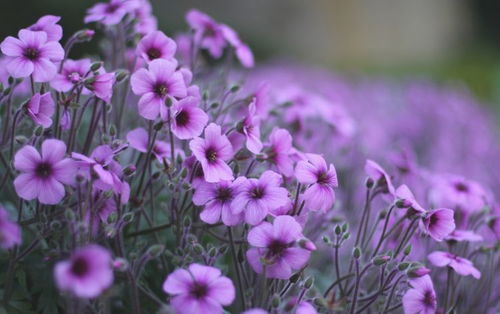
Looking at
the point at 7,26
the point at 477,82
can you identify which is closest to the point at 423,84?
the point at 477,82

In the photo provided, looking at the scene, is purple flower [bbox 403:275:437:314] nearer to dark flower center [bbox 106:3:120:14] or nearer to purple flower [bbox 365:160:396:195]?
purple flower [bbox 365:160:396:195]

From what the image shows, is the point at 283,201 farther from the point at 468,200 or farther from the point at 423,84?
the point at 423,84

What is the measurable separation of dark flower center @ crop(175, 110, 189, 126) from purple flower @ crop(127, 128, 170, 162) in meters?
0.11

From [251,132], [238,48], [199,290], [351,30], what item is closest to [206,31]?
[238,48]

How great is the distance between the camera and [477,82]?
7168 mm

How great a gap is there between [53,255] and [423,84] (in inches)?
158

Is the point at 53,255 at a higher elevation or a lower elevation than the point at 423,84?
higher

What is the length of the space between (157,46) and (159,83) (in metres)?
0.17

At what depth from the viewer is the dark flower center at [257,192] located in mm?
1349

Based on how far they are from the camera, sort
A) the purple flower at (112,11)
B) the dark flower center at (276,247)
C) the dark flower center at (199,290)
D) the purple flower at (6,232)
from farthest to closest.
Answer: the purple flower at (112,11) < the dark flower center at (276,247) < the dark flower center at (199,290) < the purple flower at (6,232)

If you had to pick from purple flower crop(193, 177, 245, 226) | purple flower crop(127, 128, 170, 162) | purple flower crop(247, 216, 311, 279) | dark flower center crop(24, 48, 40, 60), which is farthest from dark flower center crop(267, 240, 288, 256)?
dark flower center crop(24, 48, 40, 60)

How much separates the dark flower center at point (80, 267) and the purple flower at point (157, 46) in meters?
0.67

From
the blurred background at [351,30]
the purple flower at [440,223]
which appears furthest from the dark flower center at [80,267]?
the blurred background at [351,30]

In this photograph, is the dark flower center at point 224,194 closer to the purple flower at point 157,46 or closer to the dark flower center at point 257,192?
the dark flower center at point 257,192
